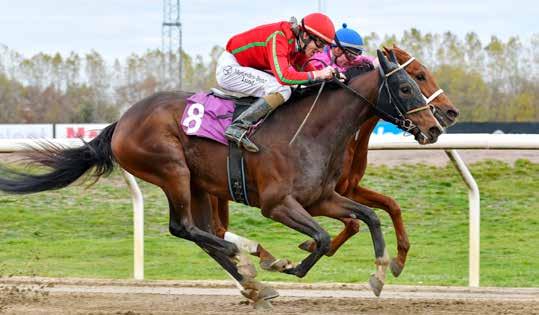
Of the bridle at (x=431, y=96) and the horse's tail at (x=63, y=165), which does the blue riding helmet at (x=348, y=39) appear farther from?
the horse's tail at (x=63, y=165)

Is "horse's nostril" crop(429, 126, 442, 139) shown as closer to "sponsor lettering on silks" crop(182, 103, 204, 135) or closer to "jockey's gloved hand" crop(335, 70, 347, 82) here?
"jockey's gloved hand" crop(335, 70, 347, 82)

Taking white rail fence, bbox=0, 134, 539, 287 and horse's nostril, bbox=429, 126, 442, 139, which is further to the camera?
white rail fence, bbox=0, 134, 539, 287

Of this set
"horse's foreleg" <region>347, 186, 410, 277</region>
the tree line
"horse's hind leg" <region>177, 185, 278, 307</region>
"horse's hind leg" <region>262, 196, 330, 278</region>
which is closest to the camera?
"horse's hind leg" <region>262, 196, 330, 278</region>

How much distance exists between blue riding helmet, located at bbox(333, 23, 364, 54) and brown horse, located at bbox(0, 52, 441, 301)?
33 centimetres

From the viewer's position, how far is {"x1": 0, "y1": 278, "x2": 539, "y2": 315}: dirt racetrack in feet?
19.8

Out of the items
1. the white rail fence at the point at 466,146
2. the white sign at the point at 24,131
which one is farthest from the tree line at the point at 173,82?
the white rail fence at the point at 466,146

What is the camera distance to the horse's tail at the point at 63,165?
6613 millimetres

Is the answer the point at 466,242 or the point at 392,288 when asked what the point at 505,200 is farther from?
the point at 392,288

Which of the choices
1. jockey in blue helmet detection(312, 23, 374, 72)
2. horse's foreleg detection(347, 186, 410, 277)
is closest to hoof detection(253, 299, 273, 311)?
horse's foreleg detection(347, 186, 410, 277)

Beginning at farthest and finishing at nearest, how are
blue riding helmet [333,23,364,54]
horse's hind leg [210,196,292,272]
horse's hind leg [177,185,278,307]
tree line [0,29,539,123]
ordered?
tree line [0,29,539,123] < blue riding helmet [333,23,364,54] < horse's hind leg [177,185,278,307] < horse's hind leg [210,196,292,272]

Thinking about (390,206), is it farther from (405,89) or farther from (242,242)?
(405,89)

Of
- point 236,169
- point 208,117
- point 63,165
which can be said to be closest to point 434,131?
point 236,169

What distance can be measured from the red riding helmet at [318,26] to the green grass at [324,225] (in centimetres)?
231

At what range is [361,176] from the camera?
685cm
